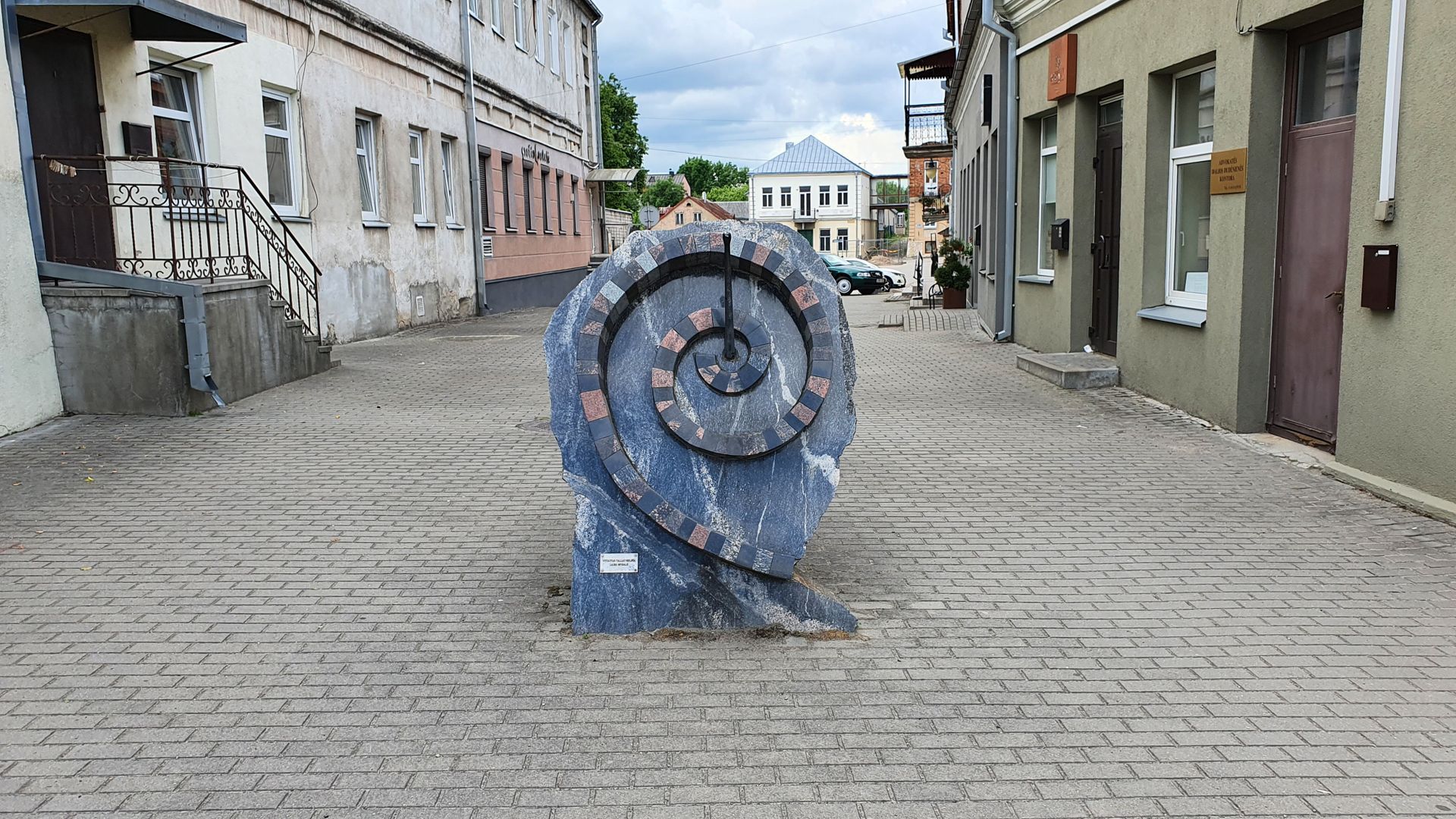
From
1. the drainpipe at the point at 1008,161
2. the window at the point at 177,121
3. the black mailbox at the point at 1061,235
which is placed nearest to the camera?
the window at the point at 177,121

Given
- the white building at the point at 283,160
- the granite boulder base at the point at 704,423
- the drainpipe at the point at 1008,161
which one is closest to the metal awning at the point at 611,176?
the white building at the point at 283,160

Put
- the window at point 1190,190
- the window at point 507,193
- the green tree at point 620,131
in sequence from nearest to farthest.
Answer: the window at point 1190,190
the window at point 507,193
the green tree at point 620,131

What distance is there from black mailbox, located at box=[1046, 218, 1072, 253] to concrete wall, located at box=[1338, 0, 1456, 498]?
237 inches

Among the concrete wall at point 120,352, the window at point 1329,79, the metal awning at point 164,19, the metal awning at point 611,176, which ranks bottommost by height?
the concrete wall at point 120,352

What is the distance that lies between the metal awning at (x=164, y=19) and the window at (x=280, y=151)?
3233 mm

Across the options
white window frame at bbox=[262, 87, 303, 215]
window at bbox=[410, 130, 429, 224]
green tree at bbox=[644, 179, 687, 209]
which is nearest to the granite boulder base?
white window frame at bbox=[262, 87, 303, 215]

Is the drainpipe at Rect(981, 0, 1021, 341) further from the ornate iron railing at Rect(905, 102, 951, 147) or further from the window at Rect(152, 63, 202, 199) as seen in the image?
the ornate iron railing at Rect(905, 102, 951, 147)

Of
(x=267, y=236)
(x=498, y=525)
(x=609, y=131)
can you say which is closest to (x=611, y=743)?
(x=498, y=525)

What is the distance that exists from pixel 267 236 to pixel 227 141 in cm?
151

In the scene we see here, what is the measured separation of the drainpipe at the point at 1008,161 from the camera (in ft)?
52.2

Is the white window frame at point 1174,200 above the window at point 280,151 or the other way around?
the other way around

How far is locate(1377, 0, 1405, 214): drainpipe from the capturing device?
7.04m

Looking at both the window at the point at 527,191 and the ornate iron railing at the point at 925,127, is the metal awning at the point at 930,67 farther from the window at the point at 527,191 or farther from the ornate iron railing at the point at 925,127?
the window at the point at 527,191

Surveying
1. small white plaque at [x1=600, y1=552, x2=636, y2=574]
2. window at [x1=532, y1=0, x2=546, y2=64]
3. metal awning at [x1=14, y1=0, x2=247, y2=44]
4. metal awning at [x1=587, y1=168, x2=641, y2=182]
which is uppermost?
window at [x1=532, y1=0, x2=546, y2=64]
